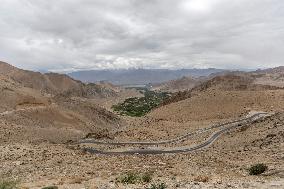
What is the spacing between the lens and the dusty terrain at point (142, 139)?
2448 cm

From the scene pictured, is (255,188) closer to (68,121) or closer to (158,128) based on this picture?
(158,128)

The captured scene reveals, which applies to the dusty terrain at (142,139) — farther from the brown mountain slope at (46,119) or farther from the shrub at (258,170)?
the shrub at (258,170)

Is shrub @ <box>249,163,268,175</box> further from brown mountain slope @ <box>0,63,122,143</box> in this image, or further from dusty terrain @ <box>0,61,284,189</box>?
brown mountain slope @ <box>0,63,122,143</box>

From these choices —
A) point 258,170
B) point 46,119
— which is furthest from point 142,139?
point 258,170

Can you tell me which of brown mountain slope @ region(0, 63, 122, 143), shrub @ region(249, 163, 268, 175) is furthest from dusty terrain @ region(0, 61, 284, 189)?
shrub @ region(249, 163, 268, 175)

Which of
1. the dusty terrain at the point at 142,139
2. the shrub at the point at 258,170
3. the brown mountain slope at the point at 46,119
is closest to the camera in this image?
the dusty terrain at the point at 142,139

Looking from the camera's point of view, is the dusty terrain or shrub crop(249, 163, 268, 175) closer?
the dusty terrain

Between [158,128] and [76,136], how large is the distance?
12.6 metres

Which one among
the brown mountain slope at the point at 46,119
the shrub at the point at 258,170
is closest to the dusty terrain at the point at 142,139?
the brown mountain slope at the point at 46,119

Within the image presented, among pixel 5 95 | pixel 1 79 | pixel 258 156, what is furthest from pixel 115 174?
pixel 1 79

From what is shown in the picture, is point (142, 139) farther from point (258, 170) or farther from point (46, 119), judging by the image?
point (258, 170)

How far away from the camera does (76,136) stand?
6788cm

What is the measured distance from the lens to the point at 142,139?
183ft

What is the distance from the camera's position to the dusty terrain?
24.5 metres
